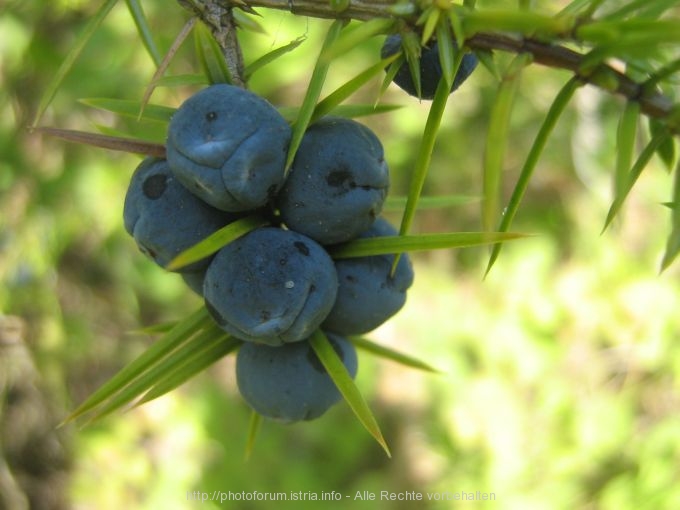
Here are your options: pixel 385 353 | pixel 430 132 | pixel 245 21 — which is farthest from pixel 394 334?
pixel 430 132

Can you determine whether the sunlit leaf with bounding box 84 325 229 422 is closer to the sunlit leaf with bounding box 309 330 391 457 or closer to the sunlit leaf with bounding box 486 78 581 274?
the sunlit leaf with bounding box 309 330 391 457

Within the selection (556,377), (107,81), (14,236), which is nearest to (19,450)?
(14,236)

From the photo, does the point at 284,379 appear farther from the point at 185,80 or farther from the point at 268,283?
the point at 185,80

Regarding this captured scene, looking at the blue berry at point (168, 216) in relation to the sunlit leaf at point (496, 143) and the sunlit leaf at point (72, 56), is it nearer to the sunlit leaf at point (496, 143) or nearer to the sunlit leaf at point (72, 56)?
the sunlit leaf at point (72, 56)

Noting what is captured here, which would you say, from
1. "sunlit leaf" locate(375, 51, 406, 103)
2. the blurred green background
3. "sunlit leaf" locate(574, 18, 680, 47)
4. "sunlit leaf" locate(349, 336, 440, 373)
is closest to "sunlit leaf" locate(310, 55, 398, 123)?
"sunlit leaf" locate(375, 51, 406, 103)

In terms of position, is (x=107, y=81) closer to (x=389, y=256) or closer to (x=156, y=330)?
(x=156, y=330)
